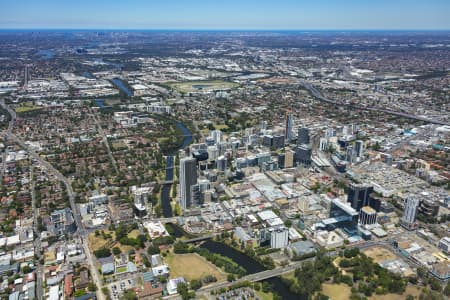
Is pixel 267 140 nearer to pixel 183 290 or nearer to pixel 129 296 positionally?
pixel 183 290

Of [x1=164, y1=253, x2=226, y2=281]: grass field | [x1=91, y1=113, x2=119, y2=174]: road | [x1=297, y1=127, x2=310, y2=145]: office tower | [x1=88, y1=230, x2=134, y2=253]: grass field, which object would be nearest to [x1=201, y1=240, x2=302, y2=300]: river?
[x1=164, y1=253, x2=226, y2=281]: grass field

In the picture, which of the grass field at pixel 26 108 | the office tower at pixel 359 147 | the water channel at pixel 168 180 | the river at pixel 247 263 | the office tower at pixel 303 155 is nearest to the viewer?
the river at pixel 247 263

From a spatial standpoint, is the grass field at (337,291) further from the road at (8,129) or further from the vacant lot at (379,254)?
the road at (8,129)

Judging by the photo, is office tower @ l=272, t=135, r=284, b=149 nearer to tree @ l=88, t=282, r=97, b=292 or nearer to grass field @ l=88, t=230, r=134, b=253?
grass field @ l=88, t=230, r=134, b=253

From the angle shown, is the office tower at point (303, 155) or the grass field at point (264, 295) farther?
the office tower at point (303, 155)

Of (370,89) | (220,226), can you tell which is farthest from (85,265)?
(370,89)

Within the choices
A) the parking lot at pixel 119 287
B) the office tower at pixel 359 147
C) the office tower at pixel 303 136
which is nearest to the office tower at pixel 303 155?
the office tower at pixel 303 136
